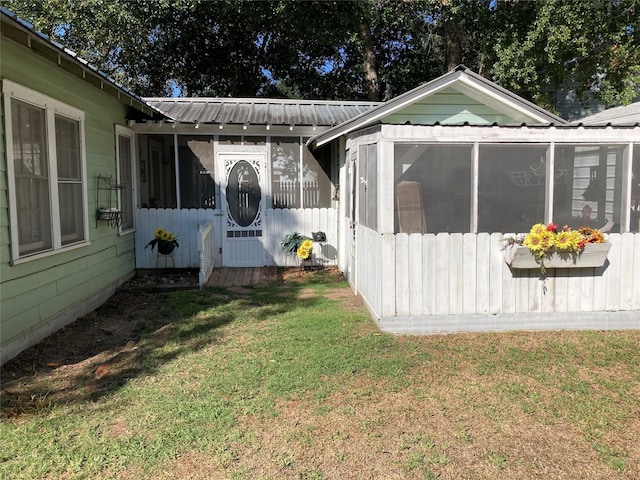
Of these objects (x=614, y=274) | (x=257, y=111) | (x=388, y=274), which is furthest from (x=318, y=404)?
(x=257, y=111)

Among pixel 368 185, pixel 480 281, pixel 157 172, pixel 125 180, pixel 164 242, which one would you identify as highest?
pixel 157 172

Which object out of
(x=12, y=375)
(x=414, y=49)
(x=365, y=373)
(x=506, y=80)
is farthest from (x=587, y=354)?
(x=414, y=49)

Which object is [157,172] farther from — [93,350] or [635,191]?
[635,191]

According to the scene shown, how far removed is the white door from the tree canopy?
692 centimetres

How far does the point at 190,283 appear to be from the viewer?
8000 mm

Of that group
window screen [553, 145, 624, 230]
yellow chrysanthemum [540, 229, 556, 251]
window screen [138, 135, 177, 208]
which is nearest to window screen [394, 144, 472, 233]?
yellow chrysanthemum [540, 229, 556, 251]

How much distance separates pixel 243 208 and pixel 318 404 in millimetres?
6057

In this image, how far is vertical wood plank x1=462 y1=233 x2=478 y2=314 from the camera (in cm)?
514

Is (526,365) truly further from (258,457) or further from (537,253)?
(258,457)

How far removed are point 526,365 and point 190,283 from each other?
5.45m

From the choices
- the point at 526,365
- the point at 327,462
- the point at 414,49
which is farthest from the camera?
the point at 414,49

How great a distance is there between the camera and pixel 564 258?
16.6 ft

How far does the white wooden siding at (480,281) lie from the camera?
16.8ft

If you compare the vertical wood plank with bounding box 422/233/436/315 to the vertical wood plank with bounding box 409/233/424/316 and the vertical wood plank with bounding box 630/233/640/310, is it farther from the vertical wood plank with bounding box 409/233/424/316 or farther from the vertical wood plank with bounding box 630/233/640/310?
the vertical wood plank with bounding box 630/233/640/310
